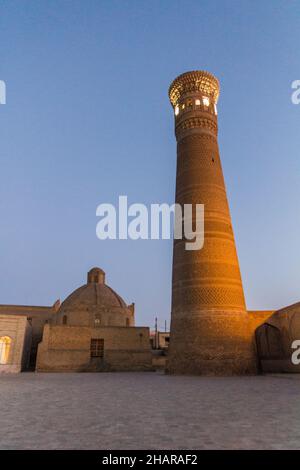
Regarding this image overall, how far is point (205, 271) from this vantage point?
17.8 meters

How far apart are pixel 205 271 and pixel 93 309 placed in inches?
745

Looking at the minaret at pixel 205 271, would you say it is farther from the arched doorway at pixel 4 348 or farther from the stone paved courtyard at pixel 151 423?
the arched doorway at pixel 4 348

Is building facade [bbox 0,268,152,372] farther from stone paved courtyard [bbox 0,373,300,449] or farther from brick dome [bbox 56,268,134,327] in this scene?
stone paved courtyard [bbox 0,373,300,449]

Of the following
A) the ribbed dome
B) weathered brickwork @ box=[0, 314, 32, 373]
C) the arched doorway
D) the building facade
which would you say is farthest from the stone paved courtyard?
the ribbed dome

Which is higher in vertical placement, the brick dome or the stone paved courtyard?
the brick dome

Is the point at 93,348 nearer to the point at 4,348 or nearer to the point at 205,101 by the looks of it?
the point at 4,348

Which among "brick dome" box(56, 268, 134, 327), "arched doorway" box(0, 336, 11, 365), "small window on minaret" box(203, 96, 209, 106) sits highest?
"small window on minaret" box(203, 96, 209, 106)

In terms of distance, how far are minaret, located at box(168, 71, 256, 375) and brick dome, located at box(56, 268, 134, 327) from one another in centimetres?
1656

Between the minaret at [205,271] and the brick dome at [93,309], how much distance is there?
16.6m

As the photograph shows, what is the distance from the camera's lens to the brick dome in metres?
33.5

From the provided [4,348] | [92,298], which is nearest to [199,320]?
[4,348]
